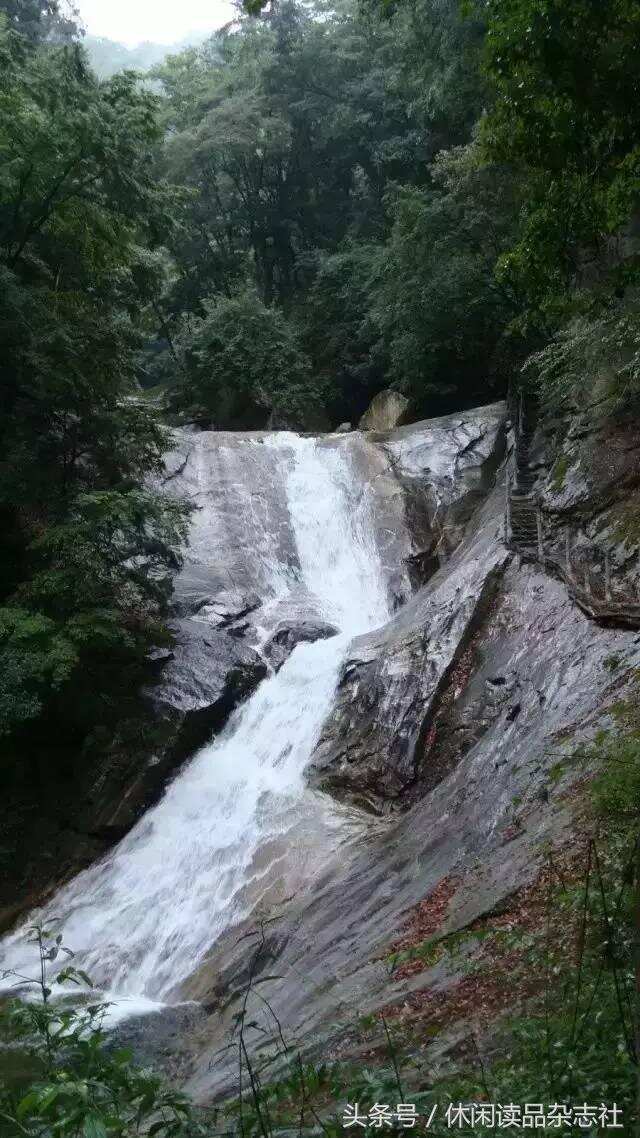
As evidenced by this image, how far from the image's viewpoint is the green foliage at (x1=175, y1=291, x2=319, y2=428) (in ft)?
82.8

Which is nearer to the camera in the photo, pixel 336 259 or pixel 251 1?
pixel 251 1

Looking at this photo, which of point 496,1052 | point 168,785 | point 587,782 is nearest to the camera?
point 496,1052

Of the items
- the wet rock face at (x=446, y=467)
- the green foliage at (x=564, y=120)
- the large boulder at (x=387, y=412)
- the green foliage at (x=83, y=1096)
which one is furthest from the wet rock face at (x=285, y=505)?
the green foliage at (x=83, y=1096)

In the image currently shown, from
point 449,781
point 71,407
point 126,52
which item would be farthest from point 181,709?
point 126,52

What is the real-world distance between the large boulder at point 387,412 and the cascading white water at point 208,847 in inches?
325

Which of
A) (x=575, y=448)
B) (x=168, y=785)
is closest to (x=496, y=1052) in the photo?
(x=168, y=785)

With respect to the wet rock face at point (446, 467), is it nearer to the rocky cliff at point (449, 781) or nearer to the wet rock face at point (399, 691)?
the rocky cliff at point (449, 781)

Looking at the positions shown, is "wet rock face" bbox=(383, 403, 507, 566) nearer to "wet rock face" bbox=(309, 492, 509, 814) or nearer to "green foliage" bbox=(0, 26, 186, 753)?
"wet rock face" bbox=(309, 492, 509, 814)

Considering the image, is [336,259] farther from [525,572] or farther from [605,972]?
[605,972]

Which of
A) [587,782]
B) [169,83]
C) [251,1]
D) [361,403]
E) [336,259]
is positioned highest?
[169,83]

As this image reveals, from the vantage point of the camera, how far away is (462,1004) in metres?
4.33

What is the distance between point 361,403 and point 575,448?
14904 mm

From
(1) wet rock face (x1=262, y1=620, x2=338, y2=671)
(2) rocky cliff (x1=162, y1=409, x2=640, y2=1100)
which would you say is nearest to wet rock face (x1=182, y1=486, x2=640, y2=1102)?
(2) rocky cliff (x1=162, y1=409, x2=640, y2=1100)

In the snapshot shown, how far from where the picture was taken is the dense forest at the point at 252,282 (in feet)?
20.2
